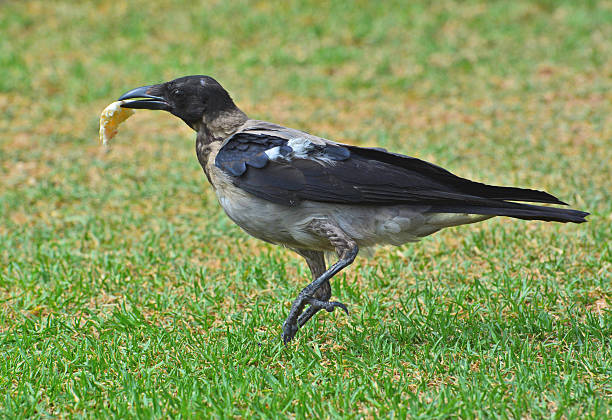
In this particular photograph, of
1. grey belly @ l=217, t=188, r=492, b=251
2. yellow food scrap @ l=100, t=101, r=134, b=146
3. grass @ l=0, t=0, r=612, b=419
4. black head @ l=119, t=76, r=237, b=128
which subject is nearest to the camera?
grass @ l=0, t=0, r=612, b=419

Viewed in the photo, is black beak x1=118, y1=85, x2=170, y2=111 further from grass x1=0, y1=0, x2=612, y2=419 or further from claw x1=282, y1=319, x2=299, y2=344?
claw x1=282, y1=319, x2=299, y2=344

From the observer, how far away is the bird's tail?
4.06m

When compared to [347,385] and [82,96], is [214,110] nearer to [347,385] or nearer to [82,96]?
[347,385]

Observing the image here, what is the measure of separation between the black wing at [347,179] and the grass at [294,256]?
2.77 ft

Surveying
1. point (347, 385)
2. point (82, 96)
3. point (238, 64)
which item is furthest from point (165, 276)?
point (238, 64)

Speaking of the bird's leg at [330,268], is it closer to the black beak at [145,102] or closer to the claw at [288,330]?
the claw at [288,330]

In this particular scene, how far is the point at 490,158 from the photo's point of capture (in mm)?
8547

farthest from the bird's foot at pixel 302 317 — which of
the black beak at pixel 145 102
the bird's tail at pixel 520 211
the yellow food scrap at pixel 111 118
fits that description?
the yellow food scrap at pixel 111 118

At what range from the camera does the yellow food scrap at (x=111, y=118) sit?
16.3ft

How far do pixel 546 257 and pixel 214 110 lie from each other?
2829 millimetres

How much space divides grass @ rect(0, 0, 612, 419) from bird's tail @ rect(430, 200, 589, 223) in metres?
0.76

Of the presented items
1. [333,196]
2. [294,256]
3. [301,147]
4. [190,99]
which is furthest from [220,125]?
[294,256]

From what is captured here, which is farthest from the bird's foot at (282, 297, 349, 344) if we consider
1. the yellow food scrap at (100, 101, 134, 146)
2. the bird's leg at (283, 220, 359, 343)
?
the yellow food scrap at (100, 101, 134, 146)

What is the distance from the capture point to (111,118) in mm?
4988
